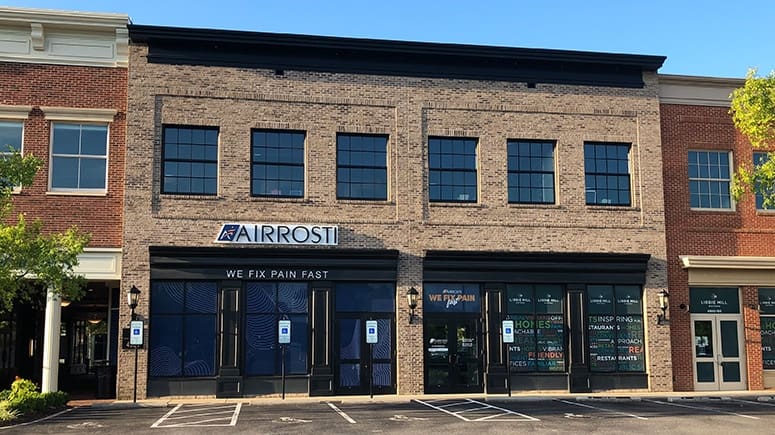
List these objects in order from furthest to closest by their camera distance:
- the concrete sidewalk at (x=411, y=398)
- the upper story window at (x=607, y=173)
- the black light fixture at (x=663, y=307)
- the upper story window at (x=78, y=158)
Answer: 1. the upper story window at (x=607, y=173)
2. the black light fixture at (x=663, y=307)
3. the upper story window at (x=78, y=158)
4. the concrete sidewalk at (x=411, y=398)

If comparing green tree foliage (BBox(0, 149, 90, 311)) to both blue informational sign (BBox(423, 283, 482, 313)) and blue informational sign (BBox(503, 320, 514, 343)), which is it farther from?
blue informational sign (BBox(503, 320, 514, 343))

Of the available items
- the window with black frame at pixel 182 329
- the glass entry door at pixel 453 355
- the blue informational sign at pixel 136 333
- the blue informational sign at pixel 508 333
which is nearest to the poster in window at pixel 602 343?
the blue informational sign at pixel 508 333

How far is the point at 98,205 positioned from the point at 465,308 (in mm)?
10489

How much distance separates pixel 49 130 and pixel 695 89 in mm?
18988

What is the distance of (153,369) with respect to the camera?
21719 mm

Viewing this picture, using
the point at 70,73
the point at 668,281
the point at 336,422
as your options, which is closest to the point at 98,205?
the point at 70,73

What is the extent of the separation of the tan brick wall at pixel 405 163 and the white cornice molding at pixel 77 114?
75 cm

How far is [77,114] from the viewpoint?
73.0 feet

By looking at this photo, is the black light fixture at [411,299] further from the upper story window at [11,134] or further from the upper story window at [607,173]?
the upper story window at [11,134]

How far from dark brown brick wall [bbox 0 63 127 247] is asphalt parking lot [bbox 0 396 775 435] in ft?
16.8

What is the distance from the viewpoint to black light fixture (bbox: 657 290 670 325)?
23984mm

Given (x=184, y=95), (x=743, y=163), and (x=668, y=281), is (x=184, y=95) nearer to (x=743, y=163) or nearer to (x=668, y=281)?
(x=668, y=281)

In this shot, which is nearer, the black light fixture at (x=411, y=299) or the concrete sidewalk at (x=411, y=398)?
the concrete sidewalk at (x=411, y=398)

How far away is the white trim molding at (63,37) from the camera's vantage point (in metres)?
22.1
